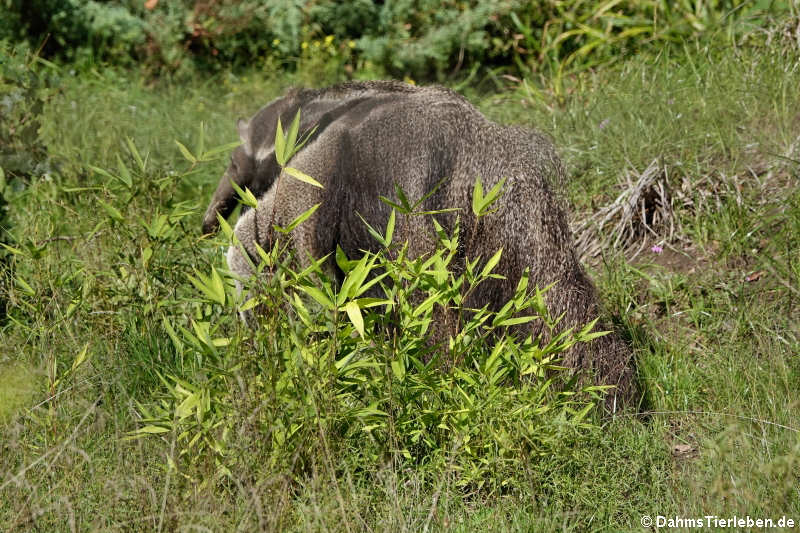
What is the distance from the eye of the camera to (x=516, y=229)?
11.1 ft

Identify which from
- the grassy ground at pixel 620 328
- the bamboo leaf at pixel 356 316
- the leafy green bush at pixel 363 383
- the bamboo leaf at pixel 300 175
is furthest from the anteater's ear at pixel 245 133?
the bamboo leaf at pixel 356 316

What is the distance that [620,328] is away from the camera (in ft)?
13.1

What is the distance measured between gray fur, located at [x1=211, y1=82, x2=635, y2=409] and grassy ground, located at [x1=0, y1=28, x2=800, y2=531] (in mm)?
331

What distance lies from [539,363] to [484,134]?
1.09 m

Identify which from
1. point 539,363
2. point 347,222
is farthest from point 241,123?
point 539,363

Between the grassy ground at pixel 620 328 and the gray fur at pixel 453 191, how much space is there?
331 millimetres

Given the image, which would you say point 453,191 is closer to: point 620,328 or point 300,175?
point 300,175

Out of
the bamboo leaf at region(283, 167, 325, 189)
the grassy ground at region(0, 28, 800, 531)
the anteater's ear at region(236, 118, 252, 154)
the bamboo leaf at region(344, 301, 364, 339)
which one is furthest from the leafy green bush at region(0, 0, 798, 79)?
the bamboo leaf at region(344, 301, 364, 339)

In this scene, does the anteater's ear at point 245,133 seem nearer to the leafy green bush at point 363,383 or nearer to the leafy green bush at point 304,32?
the leafy green bush at point 363,383

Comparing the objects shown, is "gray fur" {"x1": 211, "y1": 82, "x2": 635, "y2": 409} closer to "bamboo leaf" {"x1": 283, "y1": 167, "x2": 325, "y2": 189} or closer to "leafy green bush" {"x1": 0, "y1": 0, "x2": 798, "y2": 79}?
"bamboo leaf" {"x1": 283, "y1": 167, "x2": 325, "y2": 189}

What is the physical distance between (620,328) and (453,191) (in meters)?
1.09

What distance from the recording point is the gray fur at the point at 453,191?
11.1 feet

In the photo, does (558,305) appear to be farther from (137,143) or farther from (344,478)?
(137,143)

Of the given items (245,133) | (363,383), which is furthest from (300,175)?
(245,133)
